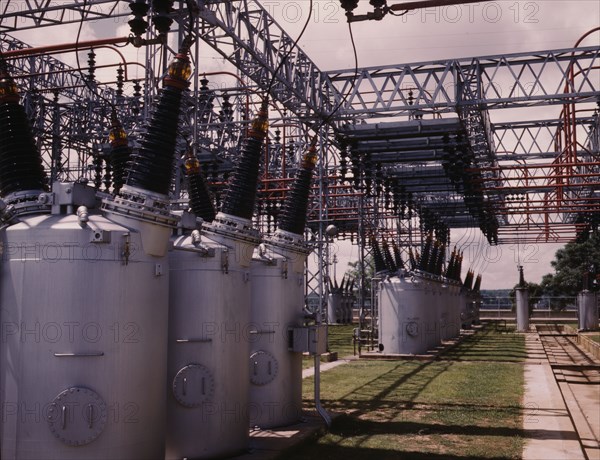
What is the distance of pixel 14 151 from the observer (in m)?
7.45

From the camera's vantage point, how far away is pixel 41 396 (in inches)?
257

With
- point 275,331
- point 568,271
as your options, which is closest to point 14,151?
point 275,331

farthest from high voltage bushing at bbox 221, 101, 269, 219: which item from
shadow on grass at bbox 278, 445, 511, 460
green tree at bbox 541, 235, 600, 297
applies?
green tree at bbox 541, 235, 600, 297

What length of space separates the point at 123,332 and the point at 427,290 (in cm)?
2078

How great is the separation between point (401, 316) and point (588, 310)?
2077 centimetres

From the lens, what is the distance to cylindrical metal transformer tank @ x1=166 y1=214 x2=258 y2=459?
8289mm

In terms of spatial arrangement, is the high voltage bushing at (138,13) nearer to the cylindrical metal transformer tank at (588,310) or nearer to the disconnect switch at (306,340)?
the disconnect switch at (306,340)

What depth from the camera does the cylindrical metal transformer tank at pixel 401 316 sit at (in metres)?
24.9

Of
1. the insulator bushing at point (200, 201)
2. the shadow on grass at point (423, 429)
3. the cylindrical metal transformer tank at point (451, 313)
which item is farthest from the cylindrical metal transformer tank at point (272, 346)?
the cylindrical metal transformer tank at point (451, 313)

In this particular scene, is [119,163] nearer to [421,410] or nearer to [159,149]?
[159,149]

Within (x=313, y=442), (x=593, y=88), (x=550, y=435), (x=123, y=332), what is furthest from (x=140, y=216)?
(x=593, y=88)

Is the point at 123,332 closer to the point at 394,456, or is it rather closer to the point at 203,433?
the point at 203,433

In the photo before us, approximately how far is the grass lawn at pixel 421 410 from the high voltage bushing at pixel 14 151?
464 cm

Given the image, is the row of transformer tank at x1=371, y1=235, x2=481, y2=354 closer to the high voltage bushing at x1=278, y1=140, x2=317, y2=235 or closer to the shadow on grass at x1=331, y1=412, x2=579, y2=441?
the shadow on grass at x1=331, y1=412, x2=579, y2=441
